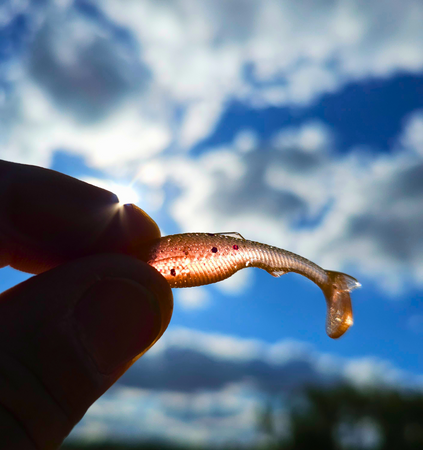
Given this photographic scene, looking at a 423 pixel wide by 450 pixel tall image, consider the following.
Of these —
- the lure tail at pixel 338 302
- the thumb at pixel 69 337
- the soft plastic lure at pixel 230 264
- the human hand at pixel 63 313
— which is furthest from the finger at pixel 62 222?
the lure tail at pixel 338 302

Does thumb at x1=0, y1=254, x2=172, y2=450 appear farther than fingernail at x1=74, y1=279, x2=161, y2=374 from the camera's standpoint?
No

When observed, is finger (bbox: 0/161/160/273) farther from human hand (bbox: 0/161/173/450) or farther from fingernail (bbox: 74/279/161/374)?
fingernail (bbox: 74/279/161/374)

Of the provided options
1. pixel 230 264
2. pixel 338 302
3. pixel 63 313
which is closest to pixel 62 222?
pixel 63 313

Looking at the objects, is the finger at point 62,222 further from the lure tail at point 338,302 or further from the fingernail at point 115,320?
the lure tail at point 338,302

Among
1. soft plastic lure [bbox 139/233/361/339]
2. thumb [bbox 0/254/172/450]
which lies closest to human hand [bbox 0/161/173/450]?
thumb [bbox 0/254/172/450]

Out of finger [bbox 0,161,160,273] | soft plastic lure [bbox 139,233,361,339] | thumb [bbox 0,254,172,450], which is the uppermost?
soft plastic lure [bbox 139,233,361,339]

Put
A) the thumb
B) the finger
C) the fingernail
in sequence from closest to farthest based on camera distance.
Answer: the thumb < the fingernail < the finger

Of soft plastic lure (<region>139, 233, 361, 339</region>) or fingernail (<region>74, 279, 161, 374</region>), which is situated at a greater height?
soft plastic lure (<region>139, 233, 361, 339</region>)

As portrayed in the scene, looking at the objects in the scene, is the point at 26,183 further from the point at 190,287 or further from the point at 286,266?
the point at 286,266
